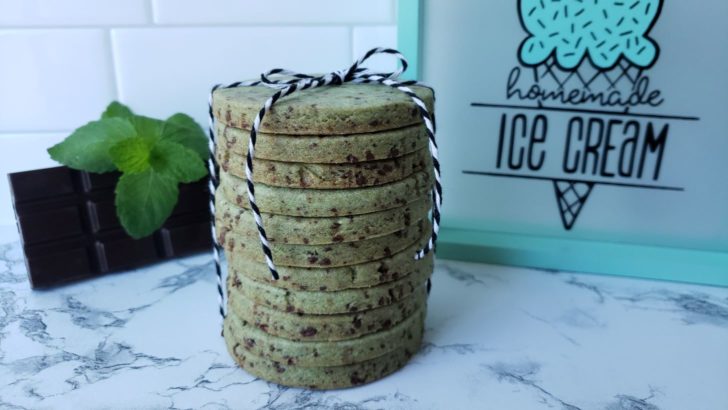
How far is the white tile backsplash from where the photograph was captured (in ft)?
2.63

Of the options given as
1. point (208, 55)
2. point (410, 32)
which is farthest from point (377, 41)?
point (208, 55)

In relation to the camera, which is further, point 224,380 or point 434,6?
point 434,6

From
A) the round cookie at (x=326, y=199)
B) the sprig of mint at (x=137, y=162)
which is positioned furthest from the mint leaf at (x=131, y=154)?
the round cookie at (x=326, y=199)

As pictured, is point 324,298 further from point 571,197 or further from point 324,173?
point 571,197

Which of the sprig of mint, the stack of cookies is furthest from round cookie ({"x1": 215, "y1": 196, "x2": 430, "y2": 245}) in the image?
the sprig of mint

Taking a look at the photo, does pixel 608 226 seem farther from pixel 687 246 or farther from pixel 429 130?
pixel 429 130

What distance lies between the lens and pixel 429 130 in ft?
1.62

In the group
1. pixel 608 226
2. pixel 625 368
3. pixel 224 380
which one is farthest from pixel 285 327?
pixel 608 226

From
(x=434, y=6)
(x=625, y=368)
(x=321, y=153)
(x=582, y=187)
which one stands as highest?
(x=434, y=6)

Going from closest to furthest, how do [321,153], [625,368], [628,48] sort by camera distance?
[321,153]
[625,368]
[628,48]

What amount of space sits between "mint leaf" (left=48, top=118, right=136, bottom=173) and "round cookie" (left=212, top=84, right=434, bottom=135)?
242 mm

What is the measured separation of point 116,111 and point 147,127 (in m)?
0.09

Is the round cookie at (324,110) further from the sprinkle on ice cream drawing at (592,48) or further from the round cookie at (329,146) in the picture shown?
the sprinkle on ice cream drawing at (592,48)

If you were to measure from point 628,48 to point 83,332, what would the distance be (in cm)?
66
